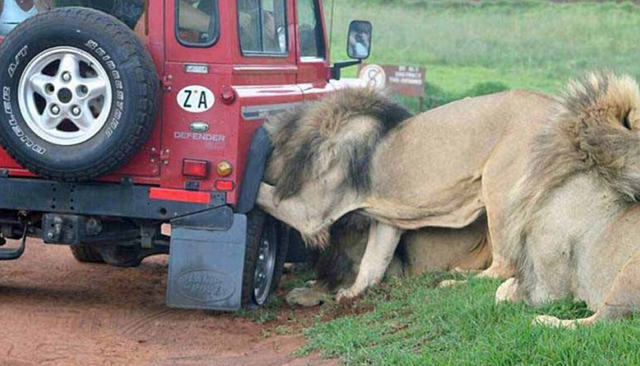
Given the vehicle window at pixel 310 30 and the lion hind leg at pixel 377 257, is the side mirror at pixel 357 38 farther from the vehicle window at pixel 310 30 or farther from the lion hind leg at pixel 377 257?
the lion hind leg at pixel 377 257

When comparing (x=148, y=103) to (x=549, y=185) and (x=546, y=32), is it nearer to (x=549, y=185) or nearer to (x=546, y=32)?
(x=549, y=185)

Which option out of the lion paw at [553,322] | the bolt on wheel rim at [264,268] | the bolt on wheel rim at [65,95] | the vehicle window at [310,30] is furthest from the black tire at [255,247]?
the lion paw at [553,322]

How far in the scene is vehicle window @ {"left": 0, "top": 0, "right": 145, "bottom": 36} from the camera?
8164 millimetres

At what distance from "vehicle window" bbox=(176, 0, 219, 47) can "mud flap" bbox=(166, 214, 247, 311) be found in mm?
1098

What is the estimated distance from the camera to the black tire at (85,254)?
10305 millimetres

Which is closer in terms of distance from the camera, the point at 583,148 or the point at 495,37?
the point at 583,148

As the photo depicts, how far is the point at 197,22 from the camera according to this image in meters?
8.15

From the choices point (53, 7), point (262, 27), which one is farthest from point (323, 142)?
point (53, 7)

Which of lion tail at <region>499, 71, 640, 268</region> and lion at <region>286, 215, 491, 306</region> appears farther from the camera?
lion at <region>286, 215, 491, 306</region>

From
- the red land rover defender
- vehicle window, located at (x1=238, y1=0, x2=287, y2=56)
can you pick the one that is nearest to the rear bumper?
the red land rover defender

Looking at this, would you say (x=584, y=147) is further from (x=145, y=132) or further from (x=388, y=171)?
(x=145, y=132)

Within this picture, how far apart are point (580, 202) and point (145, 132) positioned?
2505 millimetres

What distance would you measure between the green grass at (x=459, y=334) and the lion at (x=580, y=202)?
6.0 inches

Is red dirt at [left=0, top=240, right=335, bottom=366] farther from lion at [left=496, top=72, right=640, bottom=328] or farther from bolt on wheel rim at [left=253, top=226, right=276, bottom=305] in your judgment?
lion at [left=496, top=72, right=640, bottom=328]
